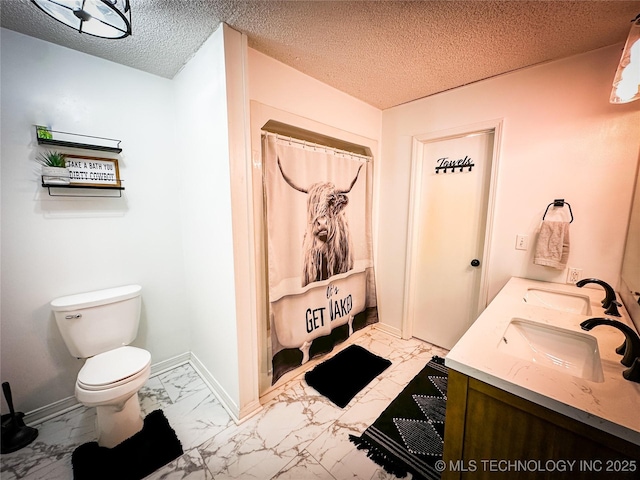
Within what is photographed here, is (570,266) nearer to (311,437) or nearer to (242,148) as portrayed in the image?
(311,437)

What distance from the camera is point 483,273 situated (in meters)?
2.11

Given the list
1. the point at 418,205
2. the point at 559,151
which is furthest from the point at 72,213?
the point at 559,151

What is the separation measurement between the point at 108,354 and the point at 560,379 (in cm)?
233

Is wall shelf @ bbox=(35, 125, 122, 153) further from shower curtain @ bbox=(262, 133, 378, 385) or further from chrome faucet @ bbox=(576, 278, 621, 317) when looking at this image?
chrome faucet @ bbox=(576, 278, 621, 317)

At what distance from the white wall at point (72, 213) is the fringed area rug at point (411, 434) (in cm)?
185

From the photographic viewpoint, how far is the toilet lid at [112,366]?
4.57ft

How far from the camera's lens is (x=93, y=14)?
3.42 ft

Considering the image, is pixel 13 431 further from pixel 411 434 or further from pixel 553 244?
pixel 553 244

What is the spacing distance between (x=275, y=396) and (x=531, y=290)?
2.00 meters

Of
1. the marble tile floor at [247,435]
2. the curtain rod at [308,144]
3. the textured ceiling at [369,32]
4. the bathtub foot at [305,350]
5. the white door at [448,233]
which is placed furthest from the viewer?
the white door at [448,233]

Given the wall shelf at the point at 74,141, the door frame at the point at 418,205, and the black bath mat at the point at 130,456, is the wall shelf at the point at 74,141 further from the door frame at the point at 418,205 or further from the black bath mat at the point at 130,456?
the door frame at the point at 418,205

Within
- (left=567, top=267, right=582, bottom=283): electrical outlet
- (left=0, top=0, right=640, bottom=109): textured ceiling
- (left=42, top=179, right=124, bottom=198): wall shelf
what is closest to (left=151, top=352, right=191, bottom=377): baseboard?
(left=42, top=179, right=124, bottom=198): wall shelf

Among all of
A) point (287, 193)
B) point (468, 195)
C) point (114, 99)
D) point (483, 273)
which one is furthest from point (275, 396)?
point (114, 99)

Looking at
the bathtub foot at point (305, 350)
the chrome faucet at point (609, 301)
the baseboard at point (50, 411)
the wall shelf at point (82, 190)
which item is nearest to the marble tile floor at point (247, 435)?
the baseboard at point (50, 411)
